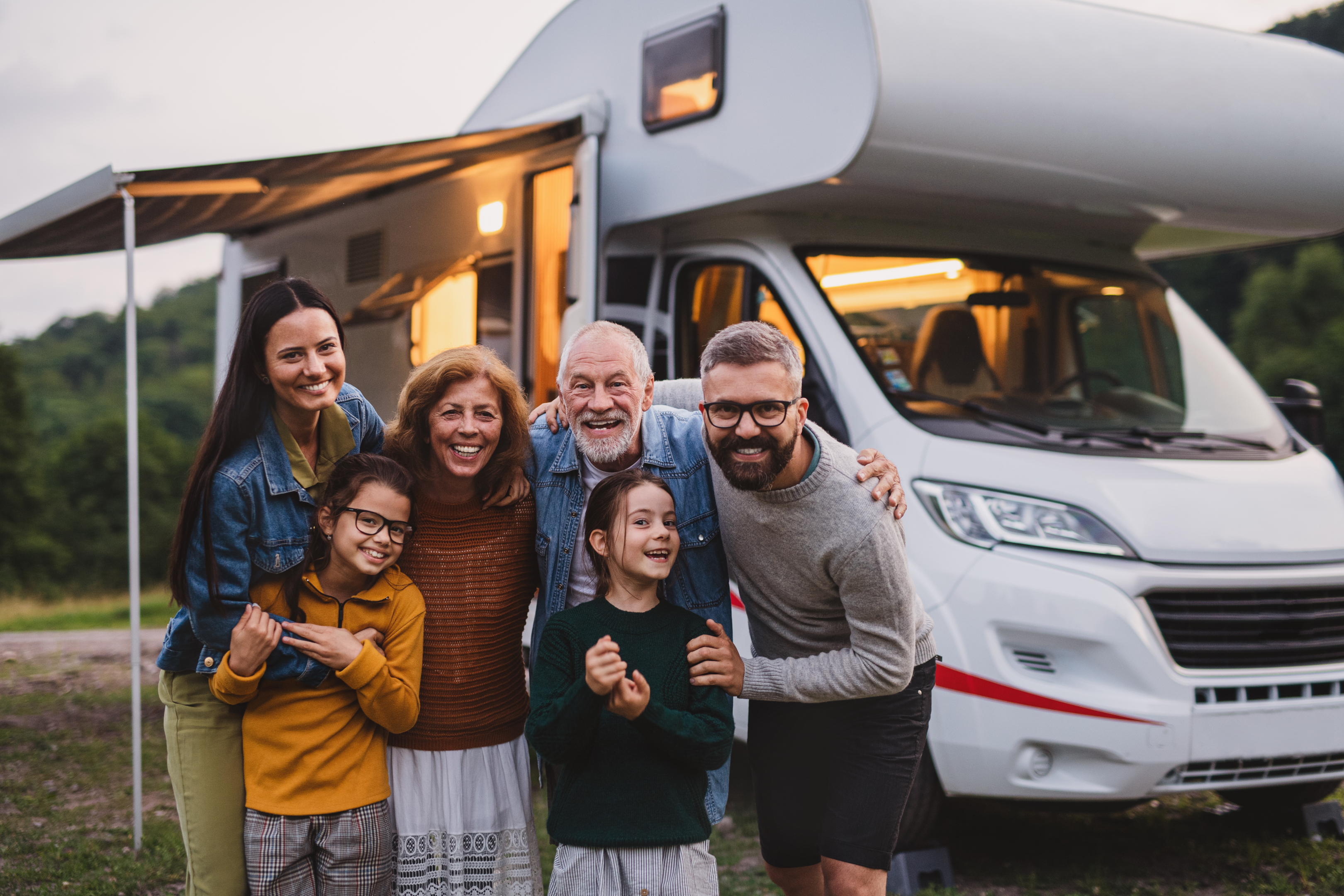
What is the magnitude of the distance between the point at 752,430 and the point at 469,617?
0.82 meters

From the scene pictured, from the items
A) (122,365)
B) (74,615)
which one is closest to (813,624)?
(74,615)

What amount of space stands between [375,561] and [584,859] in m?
0.77

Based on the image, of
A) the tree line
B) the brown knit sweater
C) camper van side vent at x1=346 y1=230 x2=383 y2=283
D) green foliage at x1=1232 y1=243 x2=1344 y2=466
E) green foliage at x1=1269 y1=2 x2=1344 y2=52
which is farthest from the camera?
the tree line

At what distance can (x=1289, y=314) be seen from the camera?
31.8 metres

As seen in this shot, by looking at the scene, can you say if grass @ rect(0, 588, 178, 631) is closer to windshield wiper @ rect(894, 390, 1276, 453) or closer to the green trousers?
windshield wiper @ rect(894, 390, 1276, 453)

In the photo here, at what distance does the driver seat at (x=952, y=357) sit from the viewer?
4484 mm

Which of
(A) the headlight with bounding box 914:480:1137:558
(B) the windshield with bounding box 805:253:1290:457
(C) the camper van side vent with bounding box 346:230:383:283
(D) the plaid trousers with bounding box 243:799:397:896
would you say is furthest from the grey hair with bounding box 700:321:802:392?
(C) the camper van side vent with bounding box 346:230:383:283

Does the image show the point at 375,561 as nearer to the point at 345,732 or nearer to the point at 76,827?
the point at 345,732

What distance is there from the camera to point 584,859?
8.18ft

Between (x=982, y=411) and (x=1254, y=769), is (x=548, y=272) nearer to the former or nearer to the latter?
(x=982, y=411)

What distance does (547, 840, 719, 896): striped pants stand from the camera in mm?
2486

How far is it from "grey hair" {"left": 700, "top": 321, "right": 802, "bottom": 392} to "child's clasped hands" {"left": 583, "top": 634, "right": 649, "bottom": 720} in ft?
2.20

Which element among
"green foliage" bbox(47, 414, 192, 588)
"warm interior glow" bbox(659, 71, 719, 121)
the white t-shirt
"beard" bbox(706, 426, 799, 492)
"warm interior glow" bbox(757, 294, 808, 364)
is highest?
"warm interior glow" bbox(659, 71, 719, 121)

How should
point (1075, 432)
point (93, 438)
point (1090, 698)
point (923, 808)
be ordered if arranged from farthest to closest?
point (93, 438)
point (1075, 432)
point (923, 808)
point (1090, 698)
